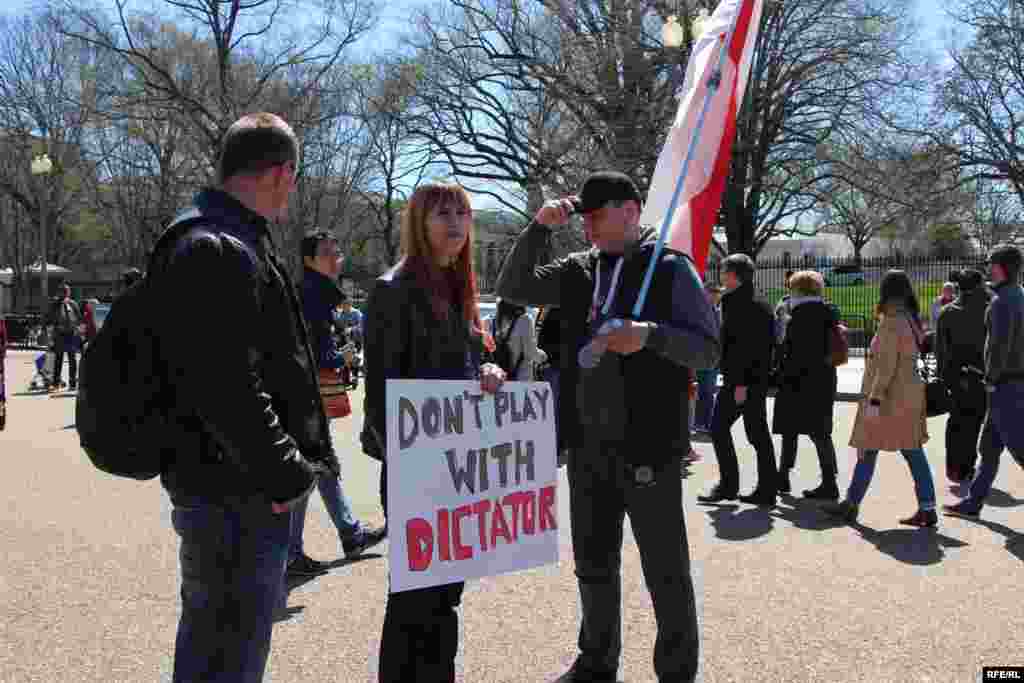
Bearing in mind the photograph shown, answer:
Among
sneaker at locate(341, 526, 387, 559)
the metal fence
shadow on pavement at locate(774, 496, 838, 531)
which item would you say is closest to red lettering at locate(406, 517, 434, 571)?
sneaker at locate(341, 526, 387, 559)

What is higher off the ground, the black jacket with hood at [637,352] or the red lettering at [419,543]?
the black jacket with hood at [637,352]

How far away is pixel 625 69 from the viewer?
24.3 metres

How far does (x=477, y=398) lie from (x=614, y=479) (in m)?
0.65

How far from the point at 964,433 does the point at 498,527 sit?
6.14m

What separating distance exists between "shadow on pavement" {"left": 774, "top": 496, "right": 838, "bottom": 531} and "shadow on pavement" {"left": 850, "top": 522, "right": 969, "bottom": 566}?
212mm

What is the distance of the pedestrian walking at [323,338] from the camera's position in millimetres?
5391

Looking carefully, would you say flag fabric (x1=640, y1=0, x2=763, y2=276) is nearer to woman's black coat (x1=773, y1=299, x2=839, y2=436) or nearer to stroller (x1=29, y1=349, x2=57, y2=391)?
woman's black coat (x1=773, y1=299, x2=839, y2=436)

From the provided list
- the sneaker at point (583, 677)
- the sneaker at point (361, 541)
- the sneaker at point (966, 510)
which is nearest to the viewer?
the sneaker at point (583, 677)

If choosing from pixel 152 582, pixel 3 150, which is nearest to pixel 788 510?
pixel 152 582

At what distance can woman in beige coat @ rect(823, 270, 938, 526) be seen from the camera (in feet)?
21.2

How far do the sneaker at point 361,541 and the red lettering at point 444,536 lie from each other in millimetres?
2736

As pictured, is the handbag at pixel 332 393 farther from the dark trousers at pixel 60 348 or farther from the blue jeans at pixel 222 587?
the dark trousers at pixel 60 348

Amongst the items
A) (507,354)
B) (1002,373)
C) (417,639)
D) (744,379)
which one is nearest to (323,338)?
(417,639)

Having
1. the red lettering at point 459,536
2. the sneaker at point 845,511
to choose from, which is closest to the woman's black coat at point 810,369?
the sneaker at point 845,511
